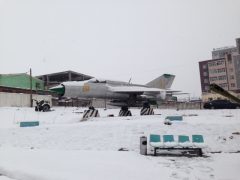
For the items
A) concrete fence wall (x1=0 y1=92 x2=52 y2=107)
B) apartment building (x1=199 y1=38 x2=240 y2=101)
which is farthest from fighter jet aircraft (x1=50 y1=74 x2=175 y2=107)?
apartment building (x1=199 y1=38 x2=240 y2=101)

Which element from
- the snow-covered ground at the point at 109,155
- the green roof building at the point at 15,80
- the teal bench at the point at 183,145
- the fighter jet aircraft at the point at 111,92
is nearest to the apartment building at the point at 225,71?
the green roof building at the point at 15,80

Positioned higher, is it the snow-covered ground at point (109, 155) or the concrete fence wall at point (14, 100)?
the concrete fence wall at point (14, 100)

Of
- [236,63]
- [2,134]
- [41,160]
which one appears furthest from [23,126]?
[236,63]

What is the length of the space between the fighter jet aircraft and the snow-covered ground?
15.4ft

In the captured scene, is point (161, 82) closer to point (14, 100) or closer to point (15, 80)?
point (14, 100)

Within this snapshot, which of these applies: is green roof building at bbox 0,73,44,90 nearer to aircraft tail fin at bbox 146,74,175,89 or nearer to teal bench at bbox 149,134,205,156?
aircraft tail fin at bbox 146,74,175,89

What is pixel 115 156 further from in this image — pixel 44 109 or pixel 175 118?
pixel 44 109

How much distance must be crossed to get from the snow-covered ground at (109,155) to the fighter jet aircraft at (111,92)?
470 centimetres

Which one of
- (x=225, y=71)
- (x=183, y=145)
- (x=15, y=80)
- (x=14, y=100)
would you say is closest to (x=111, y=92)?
(x=183, y=145)

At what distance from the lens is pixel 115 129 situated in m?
13.4

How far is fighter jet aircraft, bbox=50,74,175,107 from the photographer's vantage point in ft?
62.7

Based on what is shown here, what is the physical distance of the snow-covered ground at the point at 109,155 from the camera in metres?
7.12

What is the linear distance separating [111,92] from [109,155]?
37.6 ft

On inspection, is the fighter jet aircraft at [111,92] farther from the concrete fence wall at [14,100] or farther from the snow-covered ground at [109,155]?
the concrete fence wall at [14,100]
